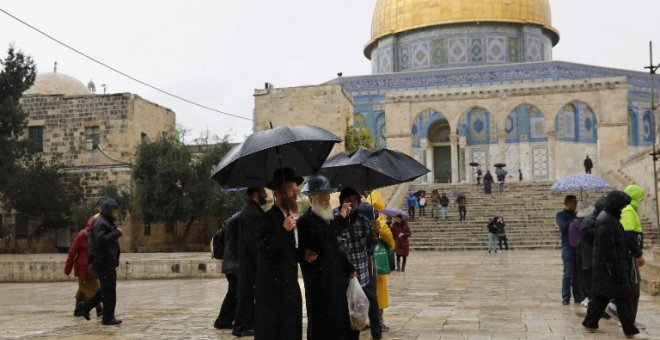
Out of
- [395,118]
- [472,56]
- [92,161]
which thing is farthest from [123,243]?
[472,56]

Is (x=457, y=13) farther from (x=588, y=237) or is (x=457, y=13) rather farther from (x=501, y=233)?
(x=588, y=237)

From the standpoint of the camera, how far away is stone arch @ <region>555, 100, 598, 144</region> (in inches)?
1403

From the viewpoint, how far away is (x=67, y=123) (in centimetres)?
2478

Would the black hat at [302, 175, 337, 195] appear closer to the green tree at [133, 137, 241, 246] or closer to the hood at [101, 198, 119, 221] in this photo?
the hood at [101, 198, 119, 221]

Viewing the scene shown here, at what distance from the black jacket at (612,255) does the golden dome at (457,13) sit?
35.8 metres

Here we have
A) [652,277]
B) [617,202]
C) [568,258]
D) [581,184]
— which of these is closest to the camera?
[617,202]

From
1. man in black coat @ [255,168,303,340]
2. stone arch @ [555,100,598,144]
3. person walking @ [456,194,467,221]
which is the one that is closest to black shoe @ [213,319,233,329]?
man in black coat @ [255,168,303,340]

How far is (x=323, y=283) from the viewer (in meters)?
4.57

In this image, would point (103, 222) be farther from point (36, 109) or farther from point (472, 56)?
point (472, 56)

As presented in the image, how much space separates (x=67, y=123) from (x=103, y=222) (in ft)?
61.6

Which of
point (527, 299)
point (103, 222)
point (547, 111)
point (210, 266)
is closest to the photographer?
point (103, 222)

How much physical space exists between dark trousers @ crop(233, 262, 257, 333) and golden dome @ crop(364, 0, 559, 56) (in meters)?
36.5

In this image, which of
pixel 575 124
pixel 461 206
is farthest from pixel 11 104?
pixel 575 124

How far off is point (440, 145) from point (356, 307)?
33.3m
